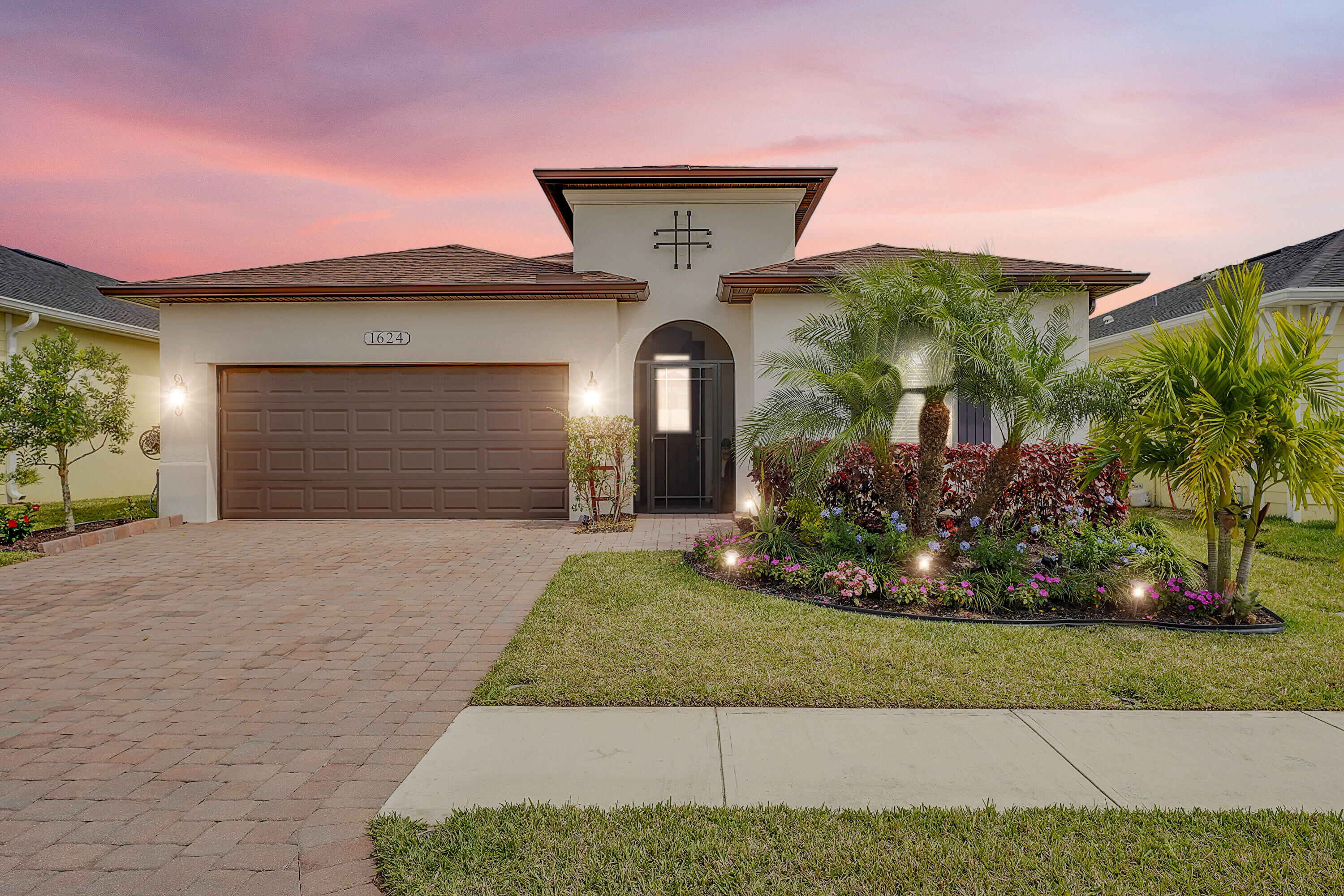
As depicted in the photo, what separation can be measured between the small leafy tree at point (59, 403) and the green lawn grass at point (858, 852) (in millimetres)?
10021

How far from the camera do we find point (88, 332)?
46.5ft

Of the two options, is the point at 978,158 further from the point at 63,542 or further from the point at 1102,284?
the point at 63,542

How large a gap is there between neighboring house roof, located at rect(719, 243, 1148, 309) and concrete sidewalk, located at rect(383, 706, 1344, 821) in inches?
301

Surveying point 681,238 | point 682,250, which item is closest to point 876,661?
point 682,250

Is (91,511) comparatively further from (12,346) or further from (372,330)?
(372,330)

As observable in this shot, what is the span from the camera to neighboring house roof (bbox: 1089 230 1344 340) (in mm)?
11172

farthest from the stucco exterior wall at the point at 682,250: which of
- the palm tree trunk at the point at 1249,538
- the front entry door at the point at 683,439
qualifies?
the palm tree trunk at the point at 1249,538

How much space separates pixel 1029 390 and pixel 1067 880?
478cm

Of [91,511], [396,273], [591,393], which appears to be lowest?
[91,511]

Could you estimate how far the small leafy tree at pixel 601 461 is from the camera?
34.9 feet

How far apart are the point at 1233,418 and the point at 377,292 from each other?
10.8 meters

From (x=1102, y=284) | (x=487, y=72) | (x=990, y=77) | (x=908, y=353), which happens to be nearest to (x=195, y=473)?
(x=487, y=72)

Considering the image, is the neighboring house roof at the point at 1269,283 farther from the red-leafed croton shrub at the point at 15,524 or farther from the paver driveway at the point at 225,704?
the red-leafed croton shrub at the point at 15,524

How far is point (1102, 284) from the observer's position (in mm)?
10641
